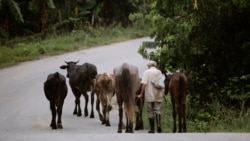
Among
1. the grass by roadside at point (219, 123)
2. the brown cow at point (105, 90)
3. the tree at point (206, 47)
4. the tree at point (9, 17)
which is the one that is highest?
the tree at point (9, 17)

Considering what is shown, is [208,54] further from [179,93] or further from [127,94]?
[127,94]

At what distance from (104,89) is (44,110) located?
3042 millimetres

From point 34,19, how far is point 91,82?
67.5 ft

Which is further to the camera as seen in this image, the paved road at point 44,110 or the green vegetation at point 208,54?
the green vegetation at point 208,54

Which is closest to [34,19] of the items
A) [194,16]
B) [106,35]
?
[106,35]

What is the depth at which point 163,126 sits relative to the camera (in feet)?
52.2

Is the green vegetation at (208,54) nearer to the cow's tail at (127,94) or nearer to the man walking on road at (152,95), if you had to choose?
the man walking on road at (152,95)

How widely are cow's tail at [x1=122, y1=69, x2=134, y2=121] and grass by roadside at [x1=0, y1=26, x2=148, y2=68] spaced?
46.1 feet

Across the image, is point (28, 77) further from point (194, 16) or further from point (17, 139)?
point (17, 139)

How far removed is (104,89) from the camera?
53.1ft

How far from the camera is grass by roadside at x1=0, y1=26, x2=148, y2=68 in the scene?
28.6 meters

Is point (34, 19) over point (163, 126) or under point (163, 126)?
over

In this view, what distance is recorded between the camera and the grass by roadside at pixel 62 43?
28.6 m

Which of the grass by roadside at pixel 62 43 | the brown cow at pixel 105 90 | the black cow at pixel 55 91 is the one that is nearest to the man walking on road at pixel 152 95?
the brown cow at pixel 105 90
